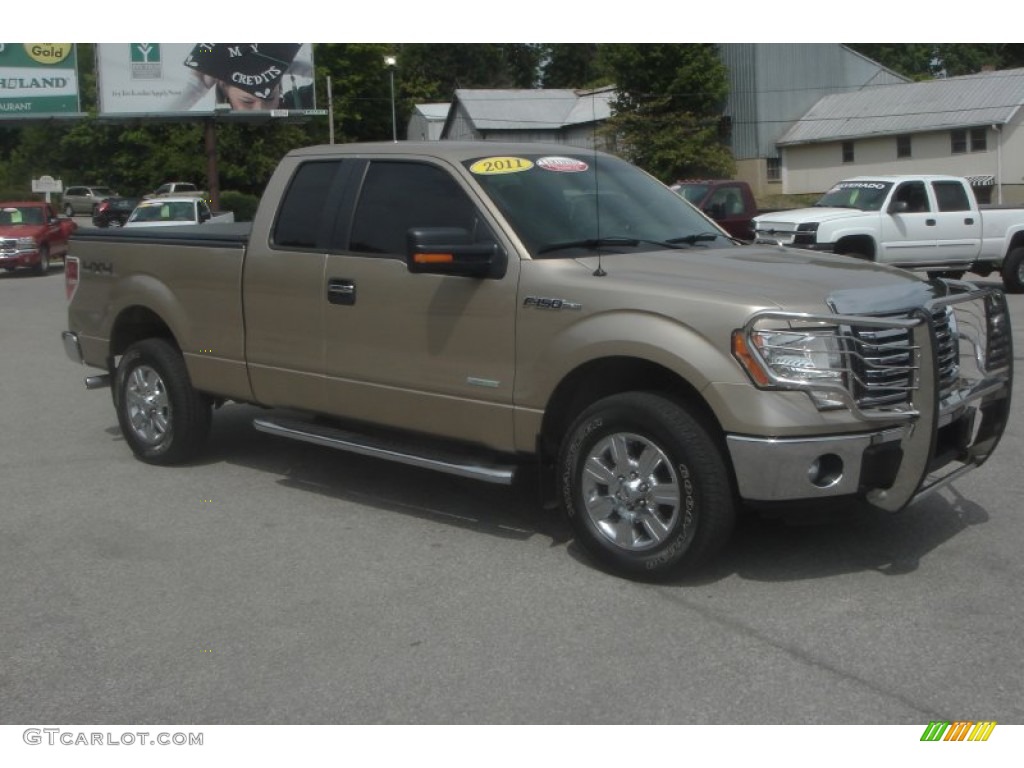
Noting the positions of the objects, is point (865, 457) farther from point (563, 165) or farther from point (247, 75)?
point (247, 75)

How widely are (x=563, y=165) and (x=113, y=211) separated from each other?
4924cm

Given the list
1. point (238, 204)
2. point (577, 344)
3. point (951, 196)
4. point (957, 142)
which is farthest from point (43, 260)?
point (957, 142)

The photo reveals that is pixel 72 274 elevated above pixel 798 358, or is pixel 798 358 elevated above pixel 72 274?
pixel 72 274

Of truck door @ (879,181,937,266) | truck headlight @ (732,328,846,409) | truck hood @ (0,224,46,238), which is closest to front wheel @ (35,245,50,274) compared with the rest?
truck hood @ (0,224,46,238)

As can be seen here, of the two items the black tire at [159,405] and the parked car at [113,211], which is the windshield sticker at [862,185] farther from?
the parked car at [113,211]

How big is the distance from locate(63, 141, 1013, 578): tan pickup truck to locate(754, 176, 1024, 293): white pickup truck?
1185 centimetres

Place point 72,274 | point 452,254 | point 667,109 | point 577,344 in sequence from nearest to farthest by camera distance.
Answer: point 577,344 < point 452,254 < point 72,274 < point 667,109

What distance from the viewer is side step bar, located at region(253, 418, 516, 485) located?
19.8 ft

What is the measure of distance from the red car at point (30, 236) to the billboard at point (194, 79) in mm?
14162

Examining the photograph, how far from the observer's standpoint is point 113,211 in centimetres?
5250

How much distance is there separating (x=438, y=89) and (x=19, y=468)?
87.1 m

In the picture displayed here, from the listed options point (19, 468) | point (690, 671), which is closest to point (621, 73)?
point (19, 468)

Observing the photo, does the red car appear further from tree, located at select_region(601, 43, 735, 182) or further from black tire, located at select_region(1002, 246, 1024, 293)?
tree, located at select_region(601, 43, 735, 182)

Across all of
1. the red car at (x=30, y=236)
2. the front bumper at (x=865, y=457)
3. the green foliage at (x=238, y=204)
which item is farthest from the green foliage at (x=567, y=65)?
the front bumper at (x=865, y=457)
